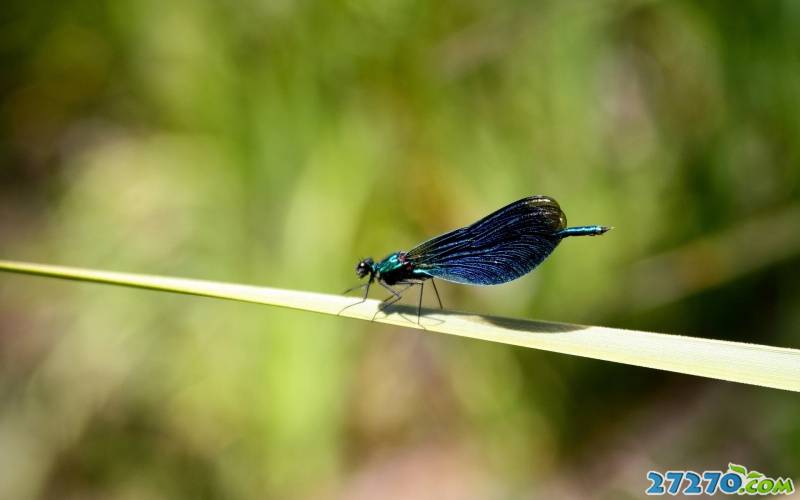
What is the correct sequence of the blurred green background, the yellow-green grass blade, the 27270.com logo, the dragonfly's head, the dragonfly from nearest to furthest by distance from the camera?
1. the yellow-green grass blade
2. the dragonfly
3. the 27270.com logo
4. the dragonfly's head
5. the blurred green background

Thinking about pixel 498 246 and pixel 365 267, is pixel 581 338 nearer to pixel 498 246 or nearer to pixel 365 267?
pixel 498 246

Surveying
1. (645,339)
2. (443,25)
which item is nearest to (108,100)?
(443,25)

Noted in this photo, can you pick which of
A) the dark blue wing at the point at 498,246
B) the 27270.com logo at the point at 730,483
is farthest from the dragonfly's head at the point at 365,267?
the 27270.com logo at the point at 730,483

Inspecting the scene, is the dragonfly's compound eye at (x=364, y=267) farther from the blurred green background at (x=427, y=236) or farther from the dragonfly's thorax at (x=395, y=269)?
the blurred green background at (x=427, y=236)

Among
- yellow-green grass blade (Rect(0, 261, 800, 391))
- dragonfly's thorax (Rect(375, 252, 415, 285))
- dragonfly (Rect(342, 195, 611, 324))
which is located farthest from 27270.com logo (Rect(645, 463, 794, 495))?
dragonfly's thorax (Rect(375, 252, 415, 285))

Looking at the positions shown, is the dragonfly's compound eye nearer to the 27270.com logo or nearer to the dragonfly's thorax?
the dragonfly's thorax

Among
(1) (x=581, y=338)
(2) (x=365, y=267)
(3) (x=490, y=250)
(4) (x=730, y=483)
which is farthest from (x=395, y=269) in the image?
(4) (x=730, y=483)
